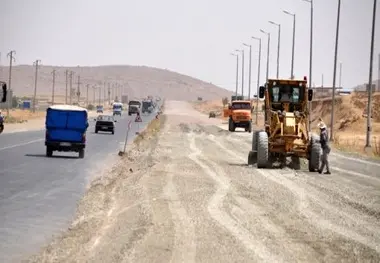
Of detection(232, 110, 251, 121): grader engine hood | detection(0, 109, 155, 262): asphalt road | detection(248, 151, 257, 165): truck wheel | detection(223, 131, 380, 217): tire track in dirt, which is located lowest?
detection(0, 109, 155, 262): asphalt road

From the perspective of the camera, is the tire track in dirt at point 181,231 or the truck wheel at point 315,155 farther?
the truck wheel at point 315,155

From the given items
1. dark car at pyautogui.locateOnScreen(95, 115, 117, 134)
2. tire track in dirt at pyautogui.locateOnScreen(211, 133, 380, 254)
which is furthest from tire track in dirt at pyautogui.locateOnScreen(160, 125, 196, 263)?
dark car at pyautogui.locateOnScreen(95, 115, 117, 134)

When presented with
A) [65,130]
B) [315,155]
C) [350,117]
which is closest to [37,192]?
[315,155]

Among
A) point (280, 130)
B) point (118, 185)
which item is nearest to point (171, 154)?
point (280, 130)

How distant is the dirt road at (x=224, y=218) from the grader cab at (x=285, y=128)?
134 centimetres

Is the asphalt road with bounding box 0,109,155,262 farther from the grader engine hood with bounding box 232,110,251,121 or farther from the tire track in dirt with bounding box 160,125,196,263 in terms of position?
the grader engine hood with bounding box 232,110,251,121

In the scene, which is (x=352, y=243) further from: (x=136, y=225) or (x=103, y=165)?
(x=103, y=165)

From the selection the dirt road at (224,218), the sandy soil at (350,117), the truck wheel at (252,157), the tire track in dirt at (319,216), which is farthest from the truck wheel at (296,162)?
the sandy soil at (350,117)

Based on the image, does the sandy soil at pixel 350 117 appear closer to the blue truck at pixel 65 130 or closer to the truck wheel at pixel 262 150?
the blue truck at pixel 65 130

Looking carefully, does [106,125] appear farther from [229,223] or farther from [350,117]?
[229,223]

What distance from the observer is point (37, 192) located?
2400cm

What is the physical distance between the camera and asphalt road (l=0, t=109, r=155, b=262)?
1584cm

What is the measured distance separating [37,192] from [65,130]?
16.5 metres

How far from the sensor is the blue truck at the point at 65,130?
4016cm
